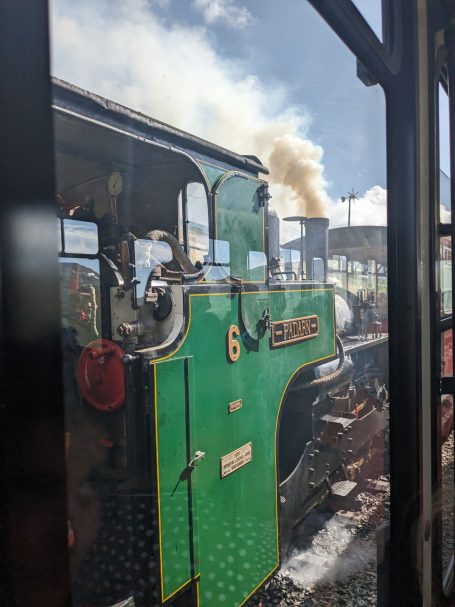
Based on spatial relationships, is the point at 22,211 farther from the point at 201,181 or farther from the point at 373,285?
the point at 373,285

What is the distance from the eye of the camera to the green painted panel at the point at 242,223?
6.10ft

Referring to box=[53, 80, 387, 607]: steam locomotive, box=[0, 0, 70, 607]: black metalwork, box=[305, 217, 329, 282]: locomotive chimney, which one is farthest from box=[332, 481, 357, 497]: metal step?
box=[0, 0, 70, 607]: black metalwork

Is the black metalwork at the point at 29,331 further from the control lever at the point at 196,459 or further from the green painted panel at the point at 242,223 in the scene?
the green painted panel at the point at 242,223

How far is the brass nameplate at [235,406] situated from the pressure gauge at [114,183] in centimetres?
89

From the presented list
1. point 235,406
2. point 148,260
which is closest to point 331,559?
point 235,406

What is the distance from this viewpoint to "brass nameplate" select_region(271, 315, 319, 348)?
2123 millimetres

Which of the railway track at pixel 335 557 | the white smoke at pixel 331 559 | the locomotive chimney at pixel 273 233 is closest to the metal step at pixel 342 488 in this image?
the railway track at pixel 335 557

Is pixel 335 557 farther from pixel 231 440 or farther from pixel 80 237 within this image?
pixel 80 237

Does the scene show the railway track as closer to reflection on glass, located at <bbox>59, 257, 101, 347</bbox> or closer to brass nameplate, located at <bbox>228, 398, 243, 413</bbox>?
brass nameplate, located at <bbox>228, 398, 243, 413</bbox>

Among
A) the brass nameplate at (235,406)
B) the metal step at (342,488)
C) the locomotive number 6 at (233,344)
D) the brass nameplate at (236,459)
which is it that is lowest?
the metal step at (342,488)

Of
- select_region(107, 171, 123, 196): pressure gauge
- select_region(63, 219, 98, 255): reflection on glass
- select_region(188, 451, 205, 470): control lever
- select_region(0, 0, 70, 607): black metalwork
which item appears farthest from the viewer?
select_region(188, 451, 205, 470): control lever

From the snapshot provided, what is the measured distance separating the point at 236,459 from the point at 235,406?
211 mm

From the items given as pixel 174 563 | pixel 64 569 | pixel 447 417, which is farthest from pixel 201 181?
pixel 447 417

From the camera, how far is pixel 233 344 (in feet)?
6.11
